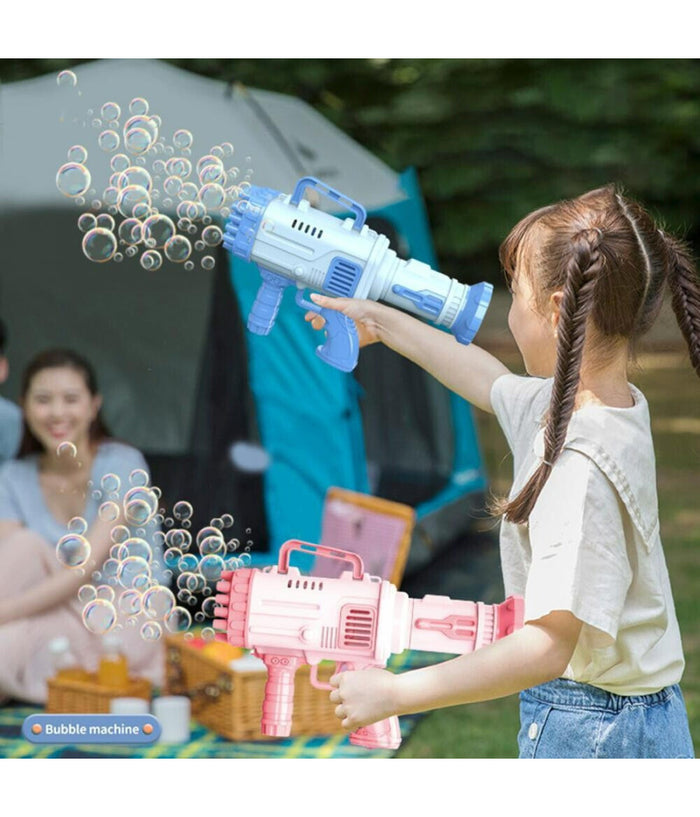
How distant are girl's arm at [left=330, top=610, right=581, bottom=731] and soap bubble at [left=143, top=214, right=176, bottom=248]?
61 cm

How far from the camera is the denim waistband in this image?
3.76ft

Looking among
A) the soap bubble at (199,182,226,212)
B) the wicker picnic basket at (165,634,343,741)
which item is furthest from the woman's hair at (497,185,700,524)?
the wicker picnic basket at (165,634,343,741)

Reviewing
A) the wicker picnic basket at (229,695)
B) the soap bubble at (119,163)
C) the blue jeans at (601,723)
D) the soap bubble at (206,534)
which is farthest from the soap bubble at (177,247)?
the blue jeans at (601,723)

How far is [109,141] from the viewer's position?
57.9 inches

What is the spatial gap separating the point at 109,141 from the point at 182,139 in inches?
3.6

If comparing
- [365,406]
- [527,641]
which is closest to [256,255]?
[527,641]

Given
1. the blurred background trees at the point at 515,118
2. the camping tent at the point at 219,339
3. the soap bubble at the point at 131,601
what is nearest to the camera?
the soap bubble at the point at 131,601

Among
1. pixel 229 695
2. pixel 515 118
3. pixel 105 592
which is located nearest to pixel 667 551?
pixel 515 118

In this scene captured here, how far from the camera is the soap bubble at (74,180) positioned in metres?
1.46

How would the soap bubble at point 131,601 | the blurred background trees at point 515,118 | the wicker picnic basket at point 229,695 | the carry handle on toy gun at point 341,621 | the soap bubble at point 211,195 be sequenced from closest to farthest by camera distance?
1. the carry handle on toy gun at point 341,621
2. the soap bubble at point 211,195
3. the soap bubble at point 131,601
4. the wicker picnic basket at point 229,695
5. the blurred background trees at point 515,118

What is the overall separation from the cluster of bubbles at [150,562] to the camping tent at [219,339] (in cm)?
16

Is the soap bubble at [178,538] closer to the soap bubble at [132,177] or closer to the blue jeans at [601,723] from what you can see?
the soap bubble at [132,177]

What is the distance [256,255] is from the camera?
1.29 metres

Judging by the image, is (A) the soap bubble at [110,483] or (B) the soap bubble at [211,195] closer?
(B) the soap bubble at [211,195]
